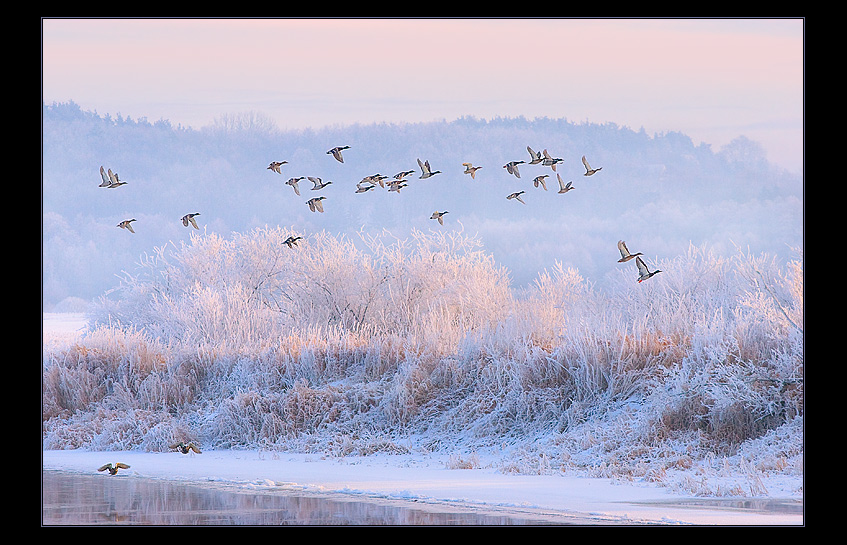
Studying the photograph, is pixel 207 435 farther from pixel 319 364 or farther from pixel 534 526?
pixel 534 526

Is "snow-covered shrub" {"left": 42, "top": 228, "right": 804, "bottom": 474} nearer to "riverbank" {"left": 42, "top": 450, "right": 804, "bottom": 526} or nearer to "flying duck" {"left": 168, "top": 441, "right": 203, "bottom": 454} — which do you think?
"flying duck" {"left": 168, "top": 441, "right": 203, "bottom": 454}

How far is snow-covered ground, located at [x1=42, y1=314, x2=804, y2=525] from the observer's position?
1066 cm

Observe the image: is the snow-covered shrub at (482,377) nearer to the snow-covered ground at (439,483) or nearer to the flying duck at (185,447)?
the flying duck at (185,447)

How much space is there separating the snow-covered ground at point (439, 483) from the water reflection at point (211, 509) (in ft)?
1.61

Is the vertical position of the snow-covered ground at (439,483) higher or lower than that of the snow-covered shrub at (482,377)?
lower

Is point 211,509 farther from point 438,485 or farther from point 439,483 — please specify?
point 439,483

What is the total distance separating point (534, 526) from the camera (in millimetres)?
9930

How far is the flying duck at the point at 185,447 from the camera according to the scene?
15469mm

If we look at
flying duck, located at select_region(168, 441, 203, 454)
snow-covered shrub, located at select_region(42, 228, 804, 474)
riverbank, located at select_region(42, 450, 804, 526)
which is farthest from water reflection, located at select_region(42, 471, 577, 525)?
snow-covered shrub, located at select_region(42, 228, 804, 474)

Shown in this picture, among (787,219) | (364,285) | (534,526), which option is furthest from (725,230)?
(534,526)

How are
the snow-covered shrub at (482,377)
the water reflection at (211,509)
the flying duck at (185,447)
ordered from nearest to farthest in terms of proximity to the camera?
the water reflection at (211,509)
the snow-covered shrub at (482,377)
the flying duck at (185,447)

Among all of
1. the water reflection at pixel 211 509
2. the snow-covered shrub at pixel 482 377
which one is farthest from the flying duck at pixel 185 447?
the water reflection at pixel 211 509

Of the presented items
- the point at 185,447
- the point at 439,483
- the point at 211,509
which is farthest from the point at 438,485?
the point at 185,447
